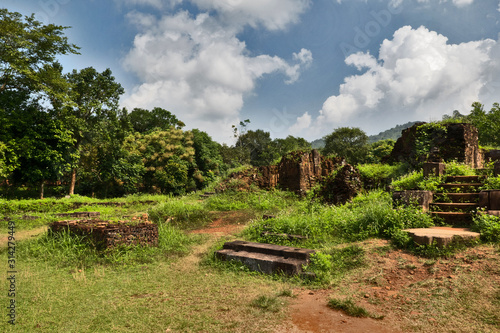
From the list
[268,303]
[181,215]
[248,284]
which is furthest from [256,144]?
[268,303]

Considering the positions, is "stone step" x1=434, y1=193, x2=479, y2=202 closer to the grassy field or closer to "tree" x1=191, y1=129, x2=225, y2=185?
the grassy field

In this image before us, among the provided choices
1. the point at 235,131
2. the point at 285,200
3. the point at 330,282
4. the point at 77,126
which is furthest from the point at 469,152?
the point at 235,131

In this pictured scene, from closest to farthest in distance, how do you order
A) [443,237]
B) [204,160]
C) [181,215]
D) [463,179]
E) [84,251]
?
[443,237]
[84,251]
[463,179]
[181,215]
[204,160]

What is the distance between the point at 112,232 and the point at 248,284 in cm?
322

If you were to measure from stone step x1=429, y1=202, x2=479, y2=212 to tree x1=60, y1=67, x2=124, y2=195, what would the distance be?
20531 millimetres

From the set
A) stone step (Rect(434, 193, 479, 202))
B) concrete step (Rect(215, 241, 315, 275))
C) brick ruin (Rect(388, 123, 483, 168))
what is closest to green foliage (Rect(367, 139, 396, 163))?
brick ruin (Rect(388, 123, 483, 168))

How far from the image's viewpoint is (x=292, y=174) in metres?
14.1

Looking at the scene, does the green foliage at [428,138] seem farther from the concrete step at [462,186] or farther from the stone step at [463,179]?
the concrete step at [462,186]

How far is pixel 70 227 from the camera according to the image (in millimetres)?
6547

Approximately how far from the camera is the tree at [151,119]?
33.5 meters

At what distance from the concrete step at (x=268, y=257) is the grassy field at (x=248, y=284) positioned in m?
0.17

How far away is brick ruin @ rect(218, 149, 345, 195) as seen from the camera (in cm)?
1380

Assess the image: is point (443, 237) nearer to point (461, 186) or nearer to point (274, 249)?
point (274, 249)

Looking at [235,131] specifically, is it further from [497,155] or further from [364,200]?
[364,200]
